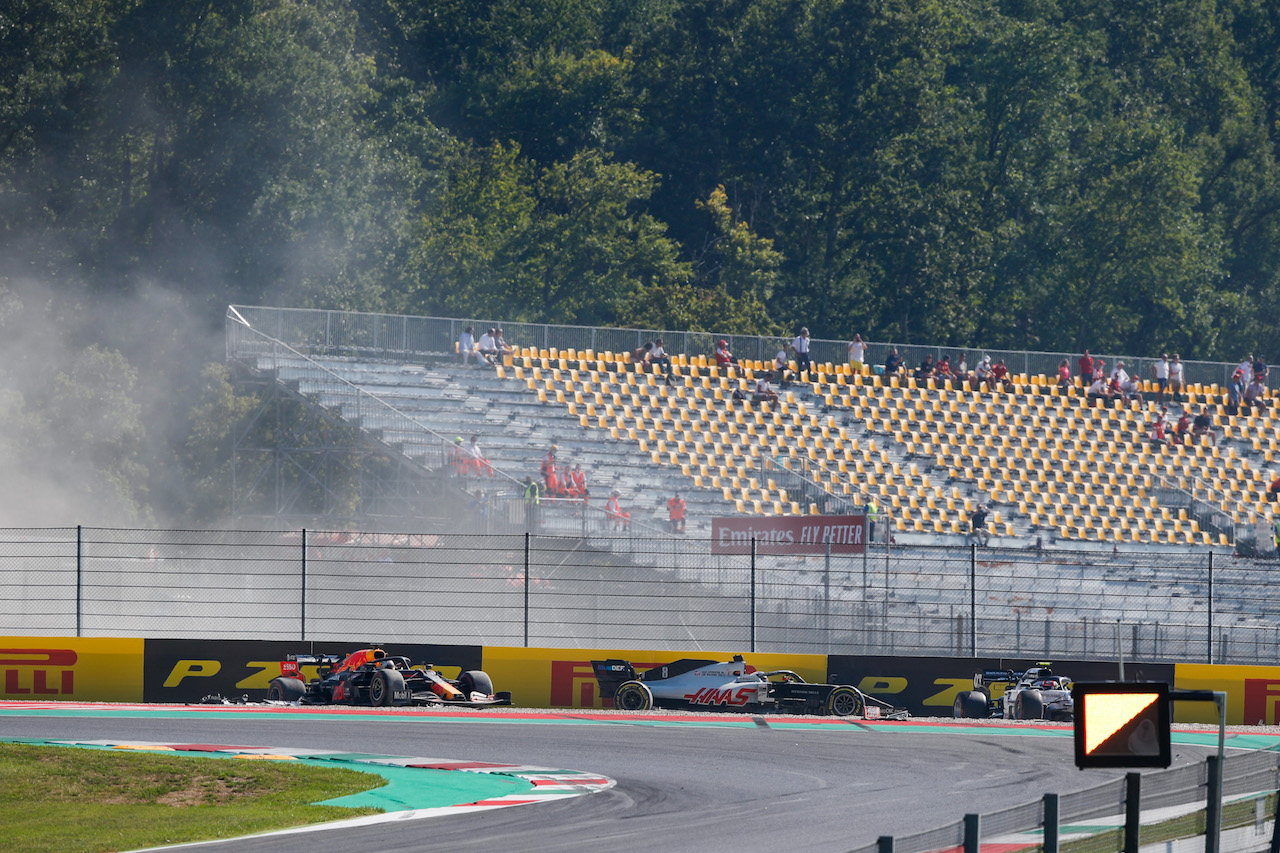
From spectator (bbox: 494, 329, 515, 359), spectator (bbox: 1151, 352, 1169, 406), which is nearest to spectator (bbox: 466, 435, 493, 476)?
spectator (bbox: 494, 329, 515, 359)

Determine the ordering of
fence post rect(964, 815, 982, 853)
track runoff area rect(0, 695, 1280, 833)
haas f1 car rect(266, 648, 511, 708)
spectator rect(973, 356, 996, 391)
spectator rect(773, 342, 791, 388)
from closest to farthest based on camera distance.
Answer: fence post rect(964, 815, 982, 853) → track runoff area rect(0, 695, 1280, 833) → haas f1 car rect(266, 648, 511, 708) → spectator rect(773, 342, 791, 388) → spectator rect(973, 356, 996, 391)

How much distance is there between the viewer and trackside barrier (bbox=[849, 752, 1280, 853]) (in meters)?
6.45

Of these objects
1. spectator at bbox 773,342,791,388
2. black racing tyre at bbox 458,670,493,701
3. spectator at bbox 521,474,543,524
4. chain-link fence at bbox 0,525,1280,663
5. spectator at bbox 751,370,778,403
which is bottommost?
black racing tyre at bbox 458,670,493,701

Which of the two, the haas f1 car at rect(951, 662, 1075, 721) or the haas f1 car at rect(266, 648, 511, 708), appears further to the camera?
the haas f1 car at rect(266, 648, 511, 708)

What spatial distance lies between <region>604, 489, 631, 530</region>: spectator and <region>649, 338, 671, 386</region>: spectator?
5.92 meters

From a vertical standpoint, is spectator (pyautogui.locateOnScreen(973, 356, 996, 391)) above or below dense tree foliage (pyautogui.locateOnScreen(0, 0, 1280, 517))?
below

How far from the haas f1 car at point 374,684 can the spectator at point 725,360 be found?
19.9 m

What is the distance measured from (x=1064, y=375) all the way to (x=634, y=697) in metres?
24.7

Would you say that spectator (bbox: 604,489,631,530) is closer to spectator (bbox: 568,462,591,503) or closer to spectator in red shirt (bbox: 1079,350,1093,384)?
spectator (bbox: 568,462,591,503)

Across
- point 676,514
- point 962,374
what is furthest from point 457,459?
point 962,374

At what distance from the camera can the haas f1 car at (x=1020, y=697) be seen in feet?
64.7

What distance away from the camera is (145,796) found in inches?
528

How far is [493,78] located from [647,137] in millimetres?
5885

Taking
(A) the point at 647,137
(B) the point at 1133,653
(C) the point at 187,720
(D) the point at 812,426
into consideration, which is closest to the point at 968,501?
(D) the point at 812,426
